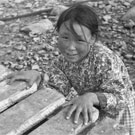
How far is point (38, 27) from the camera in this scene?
A: 3.34 metres

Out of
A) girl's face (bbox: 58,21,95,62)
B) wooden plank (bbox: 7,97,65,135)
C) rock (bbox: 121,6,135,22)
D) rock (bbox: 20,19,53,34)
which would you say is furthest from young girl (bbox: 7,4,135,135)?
rock (bbox: 121,6,135,22)

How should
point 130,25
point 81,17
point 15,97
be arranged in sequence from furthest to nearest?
point 130,25 → point 15,97 → point 81,17

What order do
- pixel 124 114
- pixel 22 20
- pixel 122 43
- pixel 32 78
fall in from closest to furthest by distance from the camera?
pixel 32 78 → pixel 124 114 → pixel 122 43 → pixel 22 20

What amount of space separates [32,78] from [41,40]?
1.61 metres

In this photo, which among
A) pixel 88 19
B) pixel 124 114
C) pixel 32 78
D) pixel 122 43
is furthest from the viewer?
pixel 122 43

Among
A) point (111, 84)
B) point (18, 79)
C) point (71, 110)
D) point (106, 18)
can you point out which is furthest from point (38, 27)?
point (71, 110)

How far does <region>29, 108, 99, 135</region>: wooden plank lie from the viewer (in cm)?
132

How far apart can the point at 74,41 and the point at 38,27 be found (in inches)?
76.4

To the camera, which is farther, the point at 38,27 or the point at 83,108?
the point at 38,27

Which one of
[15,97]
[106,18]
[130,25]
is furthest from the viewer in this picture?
[106,18]

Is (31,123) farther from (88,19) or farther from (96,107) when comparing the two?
(88,19)

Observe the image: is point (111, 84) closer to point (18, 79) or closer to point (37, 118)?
point (37, 118)

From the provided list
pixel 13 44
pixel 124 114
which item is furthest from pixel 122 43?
pixel 124 114

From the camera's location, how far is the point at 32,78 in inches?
64.3
